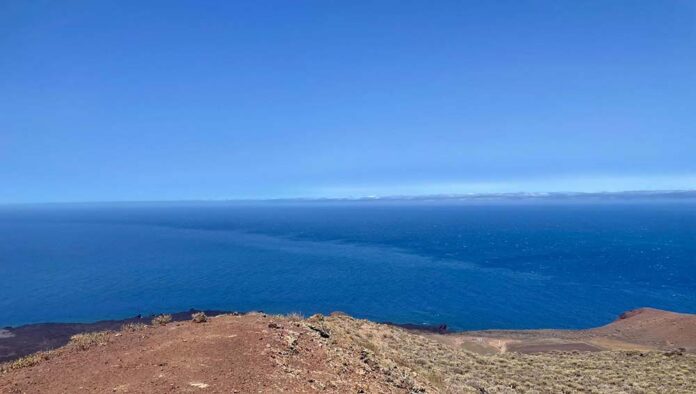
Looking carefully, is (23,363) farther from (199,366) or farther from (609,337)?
(609,337)

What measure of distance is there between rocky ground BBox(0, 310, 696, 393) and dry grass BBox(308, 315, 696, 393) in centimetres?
7

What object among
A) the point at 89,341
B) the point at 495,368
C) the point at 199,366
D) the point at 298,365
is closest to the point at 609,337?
the point at 495,368

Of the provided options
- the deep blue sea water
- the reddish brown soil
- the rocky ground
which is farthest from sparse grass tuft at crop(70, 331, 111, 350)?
the deep blue sea water

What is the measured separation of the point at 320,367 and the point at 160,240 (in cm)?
13177

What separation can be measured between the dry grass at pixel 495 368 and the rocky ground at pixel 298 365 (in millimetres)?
66

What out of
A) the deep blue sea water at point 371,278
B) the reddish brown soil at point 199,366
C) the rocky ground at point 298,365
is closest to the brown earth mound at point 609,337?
the rocky ground at point 298,365

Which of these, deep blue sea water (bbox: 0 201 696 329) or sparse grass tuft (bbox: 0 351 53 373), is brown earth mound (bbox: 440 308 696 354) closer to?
deep blue sea water (bbox: 0 201 696 329)

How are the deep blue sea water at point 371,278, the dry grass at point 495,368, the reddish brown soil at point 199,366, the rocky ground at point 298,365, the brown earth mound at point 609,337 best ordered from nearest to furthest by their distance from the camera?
1. the reddish brown soil at point 199,366
2. the rocky ground at point 298,365
3. the dry grass at point 495,368
4. the brown earth mound at point 609,337
5. the deep blue sea water at point 371,278

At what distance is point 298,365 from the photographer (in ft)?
51.8

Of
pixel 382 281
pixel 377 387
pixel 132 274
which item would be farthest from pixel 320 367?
pixel 132 274

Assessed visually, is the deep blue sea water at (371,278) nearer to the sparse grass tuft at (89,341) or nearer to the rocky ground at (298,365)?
the rocky ground at (298,365)

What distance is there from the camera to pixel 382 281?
247ft

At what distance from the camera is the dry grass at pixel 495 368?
19828 mm

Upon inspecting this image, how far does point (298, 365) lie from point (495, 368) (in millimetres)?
14517
